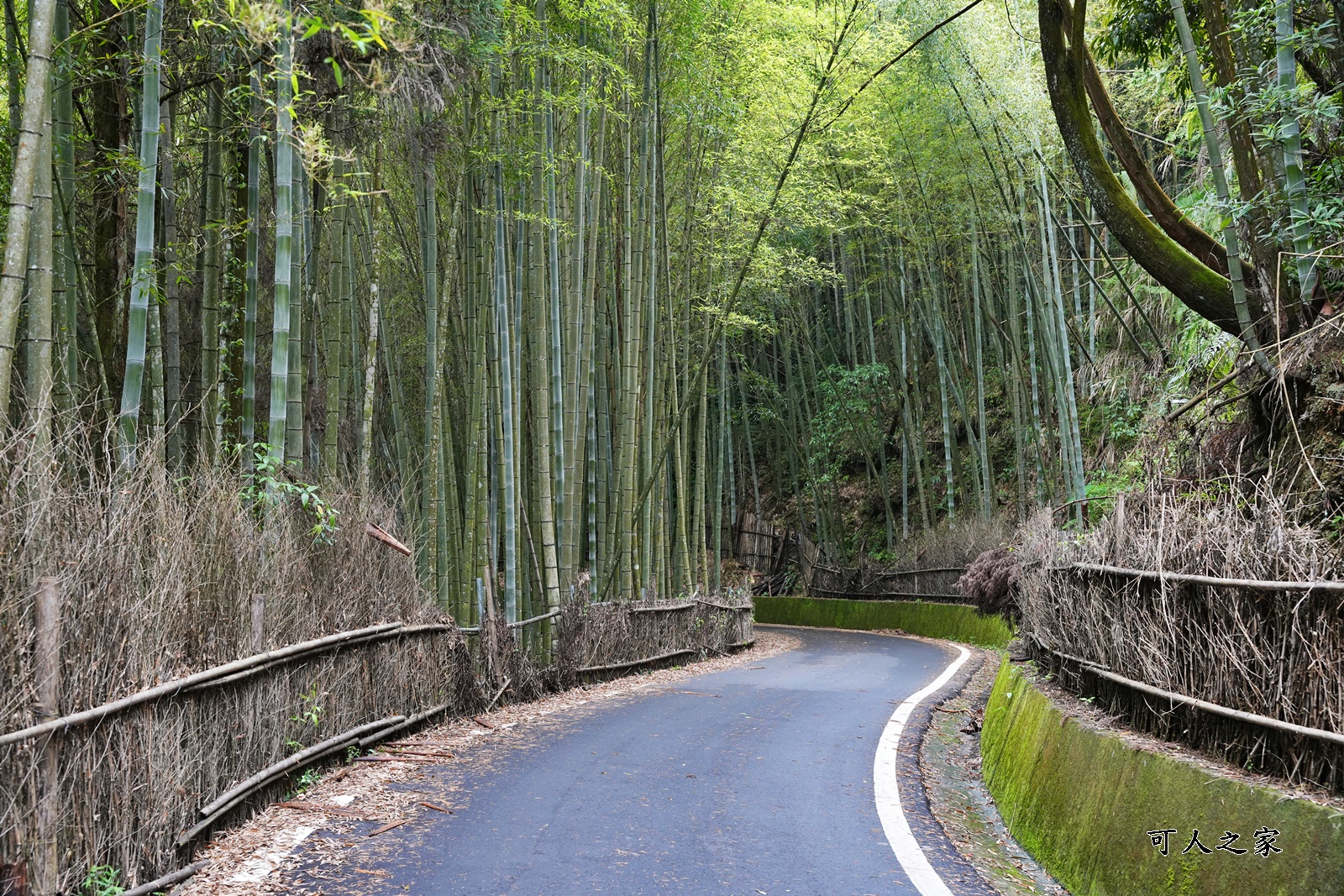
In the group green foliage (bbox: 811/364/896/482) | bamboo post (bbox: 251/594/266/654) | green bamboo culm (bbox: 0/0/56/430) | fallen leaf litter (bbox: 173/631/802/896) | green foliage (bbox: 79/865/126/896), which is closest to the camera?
green foliage (bbox: 79/865/126/896)

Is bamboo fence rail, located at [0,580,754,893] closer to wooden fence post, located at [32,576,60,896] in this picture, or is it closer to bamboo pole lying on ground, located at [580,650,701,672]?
wooden fence post, located at [32,576,60,896]

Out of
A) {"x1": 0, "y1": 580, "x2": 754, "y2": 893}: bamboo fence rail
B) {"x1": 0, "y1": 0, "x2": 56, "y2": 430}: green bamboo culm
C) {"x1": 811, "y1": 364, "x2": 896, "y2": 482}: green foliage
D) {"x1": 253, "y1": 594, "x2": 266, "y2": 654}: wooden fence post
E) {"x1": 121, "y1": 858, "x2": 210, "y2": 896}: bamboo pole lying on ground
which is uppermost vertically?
{"x1": 811, "y1": 364, "x2": 896, "y2": 482}: green foliage

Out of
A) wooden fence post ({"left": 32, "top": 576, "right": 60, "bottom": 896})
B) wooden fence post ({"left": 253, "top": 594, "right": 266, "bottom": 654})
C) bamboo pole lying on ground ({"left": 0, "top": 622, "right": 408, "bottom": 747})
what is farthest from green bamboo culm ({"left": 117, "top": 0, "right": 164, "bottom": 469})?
wooden fence post ({"left": 32, "top": 576, "right": 60, "bottom": 896})

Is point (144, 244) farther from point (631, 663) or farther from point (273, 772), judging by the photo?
point (631, 663)

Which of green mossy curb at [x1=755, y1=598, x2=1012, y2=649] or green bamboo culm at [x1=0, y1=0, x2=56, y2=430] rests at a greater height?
green bamboo culm at [x1=0, y1=0, x2=56, y2=430]

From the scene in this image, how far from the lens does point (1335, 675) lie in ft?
8.54

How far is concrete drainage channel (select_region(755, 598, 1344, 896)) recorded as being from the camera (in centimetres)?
242

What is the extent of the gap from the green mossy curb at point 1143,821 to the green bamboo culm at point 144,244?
12.7 ft

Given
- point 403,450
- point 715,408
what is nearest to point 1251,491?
point 403,450

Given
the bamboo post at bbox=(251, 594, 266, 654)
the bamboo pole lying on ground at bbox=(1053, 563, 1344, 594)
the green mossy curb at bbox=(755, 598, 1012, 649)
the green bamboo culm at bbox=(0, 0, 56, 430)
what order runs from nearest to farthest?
1. the bamboo pole lying on ground at bbox=(1053, 563, 1344, 594)
2. the green bamboo culm at bbox=(0, 0, 56, 430)
3. the bamboo post at bbox=(251, 594, 266, 654)
4. the green mossy curb at bbox=(755, 598, 1012, 649)

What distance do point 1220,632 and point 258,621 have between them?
3.47 metres

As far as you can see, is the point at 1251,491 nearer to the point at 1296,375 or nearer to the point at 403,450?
the point at 1296,375

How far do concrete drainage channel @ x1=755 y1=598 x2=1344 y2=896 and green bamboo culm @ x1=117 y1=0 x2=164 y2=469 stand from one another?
12.5ft

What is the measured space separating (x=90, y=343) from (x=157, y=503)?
3.31 meters
